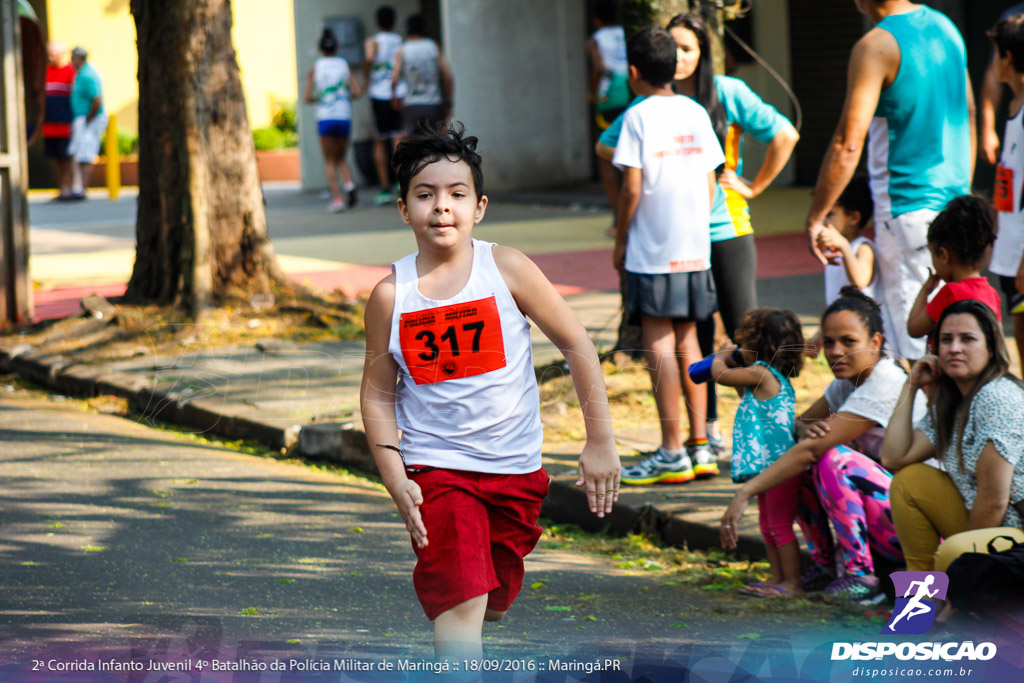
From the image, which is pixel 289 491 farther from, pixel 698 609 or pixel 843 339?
pixel 843 339

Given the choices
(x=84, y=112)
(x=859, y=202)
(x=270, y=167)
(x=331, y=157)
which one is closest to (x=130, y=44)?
(x=270, y=167)

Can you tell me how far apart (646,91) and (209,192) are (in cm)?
420

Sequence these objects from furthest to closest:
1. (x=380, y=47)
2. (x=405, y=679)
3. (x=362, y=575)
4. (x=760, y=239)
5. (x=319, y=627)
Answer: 1. (x=380, y=47)
2. (x=760, y=239)
3. (x=362, y=575)
4. (x=319, y=627)
5. (x=405, y=679)

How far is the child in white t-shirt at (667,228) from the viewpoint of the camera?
217 inches

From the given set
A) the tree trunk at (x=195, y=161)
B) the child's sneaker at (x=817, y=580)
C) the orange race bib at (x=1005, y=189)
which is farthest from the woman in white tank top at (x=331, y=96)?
the child's sneaker at (x=817, y=580)

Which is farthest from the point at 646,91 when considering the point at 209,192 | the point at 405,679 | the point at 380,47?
the point at 380,47

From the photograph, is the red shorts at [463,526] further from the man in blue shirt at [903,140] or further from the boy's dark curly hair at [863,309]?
the man in blue shirt at [903,140]

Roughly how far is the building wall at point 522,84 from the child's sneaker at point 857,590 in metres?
14.8

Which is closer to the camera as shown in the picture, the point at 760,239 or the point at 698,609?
the point at 698,609

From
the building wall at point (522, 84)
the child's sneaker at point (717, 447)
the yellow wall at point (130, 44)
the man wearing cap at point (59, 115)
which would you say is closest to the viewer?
the child's sneaker at point (717, 447)

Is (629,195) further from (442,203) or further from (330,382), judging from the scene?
(330,382)

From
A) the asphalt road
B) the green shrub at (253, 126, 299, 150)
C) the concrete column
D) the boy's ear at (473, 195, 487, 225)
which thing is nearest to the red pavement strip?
the concrete column

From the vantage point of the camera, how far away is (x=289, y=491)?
20.1 ft

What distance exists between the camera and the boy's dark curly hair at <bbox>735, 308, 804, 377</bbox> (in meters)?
4.71
